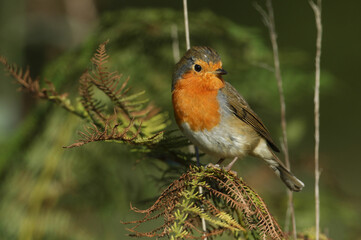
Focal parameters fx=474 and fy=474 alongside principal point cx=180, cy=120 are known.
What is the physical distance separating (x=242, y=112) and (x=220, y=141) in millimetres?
291

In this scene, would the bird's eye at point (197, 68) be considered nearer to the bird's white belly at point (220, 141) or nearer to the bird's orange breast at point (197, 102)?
the bird's orange breast at point (197, 102)

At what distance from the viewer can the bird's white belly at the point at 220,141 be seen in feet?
6.30

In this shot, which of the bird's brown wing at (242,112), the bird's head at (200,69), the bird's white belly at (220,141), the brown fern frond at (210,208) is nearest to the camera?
the brown fern frond at (210,208)

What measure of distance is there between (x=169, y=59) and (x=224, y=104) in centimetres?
47

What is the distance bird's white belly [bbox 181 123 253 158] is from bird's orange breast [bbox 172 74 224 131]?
0.03 metres

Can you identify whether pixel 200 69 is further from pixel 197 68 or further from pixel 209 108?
pixel 209 108

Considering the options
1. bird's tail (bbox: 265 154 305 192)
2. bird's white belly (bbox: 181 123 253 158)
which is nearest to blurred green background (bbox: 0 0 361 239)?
bird's tail (bbox: 265 154 305 192)

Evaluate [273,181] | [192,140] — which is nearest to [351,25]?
[273,181]

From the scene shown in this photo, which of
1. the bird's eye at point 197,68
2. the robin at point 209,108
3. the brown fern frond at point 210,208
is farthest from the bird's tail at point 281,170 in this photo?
the brown fern frond at point 210,208

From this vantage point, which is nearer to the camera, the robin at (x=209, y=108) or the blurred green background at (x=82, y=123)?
the robin at (x=209, y=108)

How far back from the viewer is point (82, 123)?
1.81 meters

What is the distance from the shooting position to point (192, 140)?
186 cm

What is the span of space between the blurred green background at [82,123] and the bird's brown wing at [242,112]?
0.18m

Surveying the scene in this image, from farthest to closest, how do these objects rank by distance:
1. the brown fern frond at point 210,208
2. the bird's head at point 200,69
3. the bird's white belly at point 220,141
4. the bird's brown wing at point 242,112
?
1. the bird's brown wing at point 242,112
2. the bird's head at point 200,69
3. the bird's white belly at point 220,141
4. the brown fern frond at point 210,208
